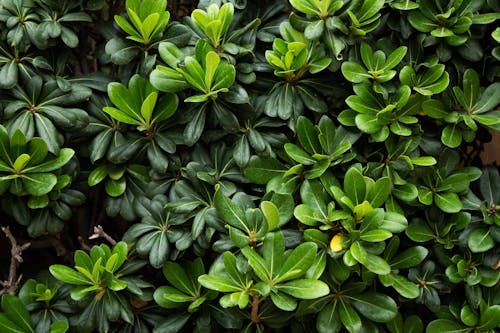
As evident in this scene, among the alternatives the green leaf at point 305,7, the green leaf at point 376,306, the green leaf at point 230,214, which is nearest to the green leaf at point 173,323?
the green leaf at point 230,214

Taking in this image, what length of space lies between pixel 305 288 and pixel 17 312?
2.46ft

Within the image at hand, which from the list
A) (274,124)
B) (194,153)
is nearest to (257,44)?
→ (274,124)

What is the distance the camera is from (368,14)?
1.46m

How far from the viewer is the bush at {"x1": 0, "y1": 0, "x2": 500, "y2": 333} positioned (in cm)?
145

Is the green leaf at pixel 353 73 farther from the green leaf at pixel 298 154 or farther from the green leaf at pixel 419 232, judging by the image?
the green leaf at pixel 419 232

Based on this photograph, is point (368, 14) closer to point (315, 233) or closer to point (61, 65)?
point (315, 233)

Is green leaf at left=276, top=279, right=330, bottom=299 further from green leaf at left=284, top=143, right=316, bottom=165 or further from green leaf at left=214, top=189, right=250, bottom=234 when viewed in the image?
green leaf at left=284, top=143, right=316, bottom=165

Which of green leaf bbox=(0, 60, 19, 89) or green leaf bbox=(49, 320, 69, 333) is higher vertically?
green leaf bbox=(0, 60, 19, 89)

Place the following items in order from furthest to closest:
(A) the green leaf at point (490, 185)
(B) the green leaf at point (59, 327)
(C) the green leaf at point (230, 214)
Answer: (A) the green leaf at point (490, 185), (B) the green leaf at point (59, 327), (C) the green leaf at point (230, 214)

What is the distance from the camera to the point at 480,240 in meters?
1.54

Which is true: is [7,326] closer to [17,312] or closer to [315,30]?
[17,312]

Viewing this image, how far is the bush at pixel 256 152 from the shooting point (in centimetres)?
145

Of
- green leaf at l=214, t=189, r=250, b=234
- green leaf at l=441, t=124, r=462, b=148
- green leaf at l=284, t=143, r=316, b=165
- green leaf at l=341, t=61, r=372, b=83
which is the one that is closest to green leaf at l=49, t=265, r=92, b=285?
green leaf at l=214, t=189, r=250, b=234

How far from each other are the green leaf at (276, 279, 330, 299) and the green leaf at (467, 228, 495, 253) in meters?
0.46
